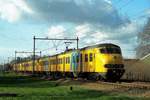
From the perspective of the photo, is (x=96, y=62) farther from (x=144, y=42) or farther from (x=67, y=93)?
(x=144, y=42)

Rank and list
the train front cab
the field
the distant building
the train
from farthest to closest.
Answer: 1. the distant building
2. the train
3. the train front cab
4. the field

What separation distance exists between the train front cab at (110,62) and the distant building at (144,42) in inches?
2078

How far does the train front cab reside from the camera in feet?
120

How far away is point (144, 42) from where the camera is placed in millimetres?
91688

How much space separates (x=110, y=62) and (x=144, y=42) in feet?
185

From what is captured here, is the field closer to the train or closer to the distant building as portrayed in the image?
the train

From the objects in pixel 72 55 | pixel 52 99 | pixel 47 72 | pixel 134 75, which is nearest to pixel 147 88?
pixel 52 99

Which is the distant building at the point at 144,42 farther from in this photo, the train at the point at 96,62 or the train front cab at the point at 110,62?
the train front cab at the point at 110,62

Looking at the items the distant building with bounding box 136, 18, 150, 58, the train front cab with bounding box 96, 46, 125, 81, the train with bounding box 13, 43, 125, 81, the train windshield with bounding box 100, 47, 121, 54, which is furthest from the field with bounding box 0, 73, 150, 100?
the distant building with bounding box 136, 18, 150, 58

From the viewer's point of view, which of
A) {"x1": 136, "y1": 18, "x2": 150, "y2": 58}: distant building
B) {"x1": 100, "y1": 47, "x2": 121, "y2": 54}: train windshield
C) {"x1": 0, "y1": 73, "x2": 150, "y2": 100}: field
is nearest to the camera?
{"x1": 0, "y1": 73, "x2": 150, "y2": 100}: field

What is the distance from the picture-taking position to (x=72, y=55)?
46.3 metres

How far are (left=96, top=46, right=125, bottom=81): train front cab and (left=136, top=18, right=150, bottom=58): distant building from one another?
52.8 m

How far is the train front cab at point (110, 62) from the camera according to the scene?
120ft

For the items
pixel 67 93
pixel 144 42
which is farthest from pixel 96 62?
pixel 144 42
